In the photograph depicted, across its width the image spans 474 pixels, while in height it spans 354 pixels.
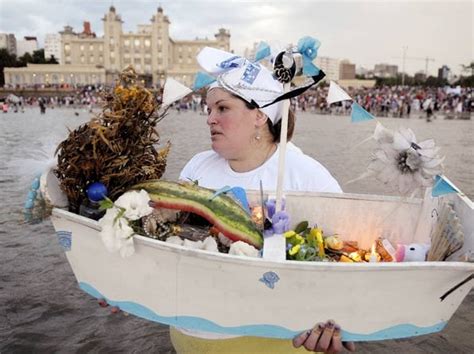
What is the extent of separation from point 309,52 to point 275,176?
73 cm

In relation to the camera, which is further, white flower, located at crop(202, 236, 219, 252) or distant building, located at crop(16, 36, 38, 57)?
distant building, located at crop(16, 36, 38, 57)

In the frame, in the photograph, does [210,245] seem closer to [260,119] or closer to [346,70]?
[260,119]

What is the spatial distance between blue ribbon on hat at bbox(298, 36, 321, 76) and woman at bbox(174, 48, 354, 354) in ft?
0.58

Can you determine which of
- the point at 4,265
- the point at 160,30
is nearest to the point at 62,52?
the point at 160,30

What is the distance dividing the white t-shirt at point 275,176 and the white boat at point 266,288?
759mm

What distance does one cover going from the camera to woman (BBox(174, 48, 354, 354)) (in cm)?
225

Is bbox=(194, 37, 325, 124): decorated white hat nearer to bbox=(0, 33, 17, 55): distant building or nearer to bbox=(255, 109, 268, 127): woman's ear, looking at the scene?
bbox=(255, 109, 268, 127): woman's ear

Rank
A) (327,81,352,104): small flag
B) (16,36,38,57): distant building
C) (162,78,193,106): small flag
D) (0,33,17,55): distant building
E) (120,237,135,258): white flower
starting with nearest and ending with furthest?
(120,237,135,258): white flower, (327,81,352,104): small flag, (162,78,193,106): small flag, (0,33,17,55): distant building, (16,36,38,57): distant building

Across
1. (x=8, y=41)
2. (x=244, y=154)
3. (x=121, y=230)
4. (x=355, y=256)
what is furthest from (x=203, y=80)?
(x=8, y=41)

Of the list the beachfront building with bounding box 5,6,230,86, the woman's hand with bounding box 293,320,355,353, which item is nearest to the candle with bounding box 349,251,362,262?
the woman's hand with bounding box 293,320,355,353

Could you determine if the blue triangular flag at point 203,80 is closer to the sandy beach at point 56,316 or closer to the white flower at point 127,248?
the sandy beach at point 56,316

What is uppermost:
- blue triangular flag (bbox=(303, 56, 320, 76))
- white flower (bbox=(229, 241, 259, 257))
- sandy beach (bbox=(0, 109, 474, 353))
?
blue triangular flag (bbox=(303, 56, 320, 76))

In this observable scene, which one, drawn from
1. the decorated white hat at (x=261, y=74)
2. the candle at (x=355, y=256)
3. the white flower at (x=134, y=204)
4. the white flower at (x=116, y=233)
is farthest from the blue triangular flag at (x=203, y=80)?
the candle at (x=355, y=256)

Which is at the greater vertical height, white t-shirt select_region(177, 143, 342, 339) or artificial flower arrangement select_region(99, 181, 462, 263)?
white t-shirt select_region(177, 143, 342, 339)
